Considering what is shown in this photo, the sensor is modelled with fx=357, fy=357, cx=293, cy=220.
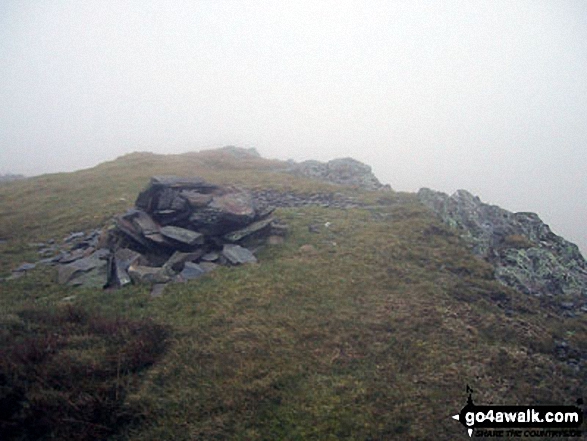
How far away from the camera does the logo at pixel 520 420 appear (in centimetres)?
1016

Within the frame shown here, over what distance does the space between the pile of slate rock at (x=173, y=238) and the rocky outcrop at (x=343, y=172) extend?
24574 mm

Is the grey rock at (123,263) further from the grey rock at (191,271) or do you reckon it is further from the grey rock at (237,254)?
the grey rock at (237,254)

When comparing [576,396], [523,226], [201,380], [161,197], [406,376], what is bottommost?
[576,396]

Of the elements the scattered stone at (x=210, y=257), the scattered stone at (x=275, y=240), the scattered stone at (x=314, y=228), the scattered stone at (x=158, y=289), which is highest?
the scattered stone at (x=314, y=228)

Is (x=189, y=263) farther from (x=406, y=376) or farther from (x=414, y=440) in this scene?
(x=414, y=440)

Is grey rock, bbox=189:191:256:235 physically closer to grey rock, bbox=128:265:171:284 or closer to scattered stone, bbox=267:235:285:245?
scattered stone, bbox=267:235:285:245

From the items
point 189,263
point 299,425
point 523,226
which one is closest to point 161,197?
point 189,263

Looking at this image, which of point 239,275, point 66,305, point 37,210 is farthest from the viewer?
point 37,210

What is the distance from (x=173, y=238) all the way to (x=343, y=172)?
34.5 m

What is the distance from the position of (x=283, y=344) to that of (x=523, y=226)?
22.6 metres

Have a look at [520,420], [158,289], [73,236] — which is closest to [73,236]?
[73,236]

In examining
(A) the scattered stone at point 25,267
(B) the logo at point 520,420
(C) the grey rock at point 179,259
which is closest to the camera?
(B) the logo at point 520,420

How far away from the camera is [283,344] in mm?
13414

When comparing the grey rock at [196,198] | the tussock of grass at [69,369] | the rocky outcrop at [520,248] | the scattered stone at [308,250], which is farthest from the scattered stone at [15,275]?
the rocky outcrop at [520,248]
